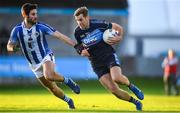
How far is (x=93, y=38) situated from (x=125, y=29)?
67.8 ft

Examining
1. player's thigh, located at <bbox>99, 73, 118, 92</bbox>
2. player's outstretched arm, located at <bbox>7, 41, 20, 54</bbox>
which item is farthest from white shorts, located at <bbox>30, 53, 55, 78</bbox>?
player's thigh, located at <bbox>99, 73, 118, 92</bbox>

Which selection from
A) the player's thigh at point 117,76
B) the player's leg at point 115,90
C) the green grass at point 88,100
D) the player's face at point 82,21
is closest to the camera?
the player's thigh at point 117,76

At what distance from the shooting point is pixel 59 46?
36938 millimetres

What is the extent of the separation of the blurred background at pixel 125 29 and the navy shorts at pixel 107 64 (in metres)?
13.3

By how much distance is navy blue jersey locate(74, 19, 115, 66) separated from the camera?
58.1 feet

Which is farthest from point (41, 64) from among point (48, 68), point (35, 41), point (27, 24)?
point (27, 24)

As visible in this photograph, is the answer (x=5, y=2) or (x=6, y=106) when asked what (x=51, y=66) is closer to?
(x=6, y=106)

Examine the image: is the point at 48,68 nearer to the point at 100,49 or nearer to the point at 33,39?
the point at 33,39

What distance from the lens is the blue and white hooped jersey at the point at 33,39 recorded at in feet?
59.1

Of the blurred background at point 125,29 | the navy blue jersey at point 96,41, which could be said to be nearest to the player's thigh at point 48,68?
the navy blue jersey at point 96,41

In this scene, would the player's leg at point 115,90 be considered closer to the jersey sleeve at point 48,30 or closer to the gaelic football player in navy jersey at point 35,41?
the gaelic football player in navy jersey at point 35,41

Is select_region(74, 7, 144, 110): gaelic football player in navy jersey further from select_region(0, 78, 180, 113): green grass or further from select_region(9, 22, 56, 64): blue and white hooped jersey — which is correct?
select_region(9, 22, 56, 64): blue and white hooped jersey

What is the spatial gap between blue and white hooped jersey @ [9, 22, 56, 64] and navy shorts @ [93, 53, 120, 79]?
127 centimetres

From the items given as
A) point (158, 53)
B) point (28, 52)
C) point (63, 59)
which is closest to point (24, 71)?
point (63, 59)
